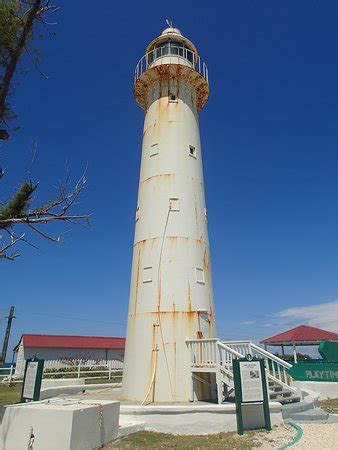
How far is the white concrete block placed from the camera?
265 inches

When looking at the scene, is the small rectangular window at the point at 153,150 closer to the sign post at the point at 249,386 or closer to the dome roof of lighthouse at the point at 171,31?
the dome roof of lighthouse at the point at 171,31

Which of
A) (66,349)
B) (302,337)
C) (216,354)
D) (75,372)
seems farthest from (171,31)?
(66,349)

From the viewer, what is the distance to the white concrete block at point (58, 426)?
6.72 m

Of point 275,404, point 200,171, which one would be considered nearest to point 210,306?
→ point 275,404

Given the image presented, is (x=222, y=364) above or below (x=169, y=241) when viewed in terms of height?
below

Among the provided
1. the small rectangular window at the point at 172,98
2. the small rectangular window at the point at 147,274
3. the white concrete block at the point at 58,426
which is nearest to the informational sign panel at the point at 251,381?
the white concrete block at the point at 58,426

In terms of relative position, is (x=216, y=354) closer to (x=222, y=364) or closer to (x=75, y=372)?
(x=222, y=364)

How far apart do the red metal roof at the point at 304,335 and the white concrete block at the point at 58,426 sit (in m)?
20.7

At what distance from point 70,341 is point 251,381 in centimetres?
3009

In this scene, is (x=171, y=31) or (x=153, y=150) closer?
(x=153, y=150)

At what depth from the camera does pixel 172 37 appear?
1541 centimetres

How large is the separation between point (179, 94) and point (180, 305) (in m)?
8.07

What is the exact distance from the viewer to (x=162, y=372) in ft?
35.6

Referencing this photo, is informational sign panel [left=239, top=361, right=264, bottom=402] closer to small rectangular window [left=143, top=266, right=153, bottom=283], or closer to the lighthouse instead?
the lighthouse
